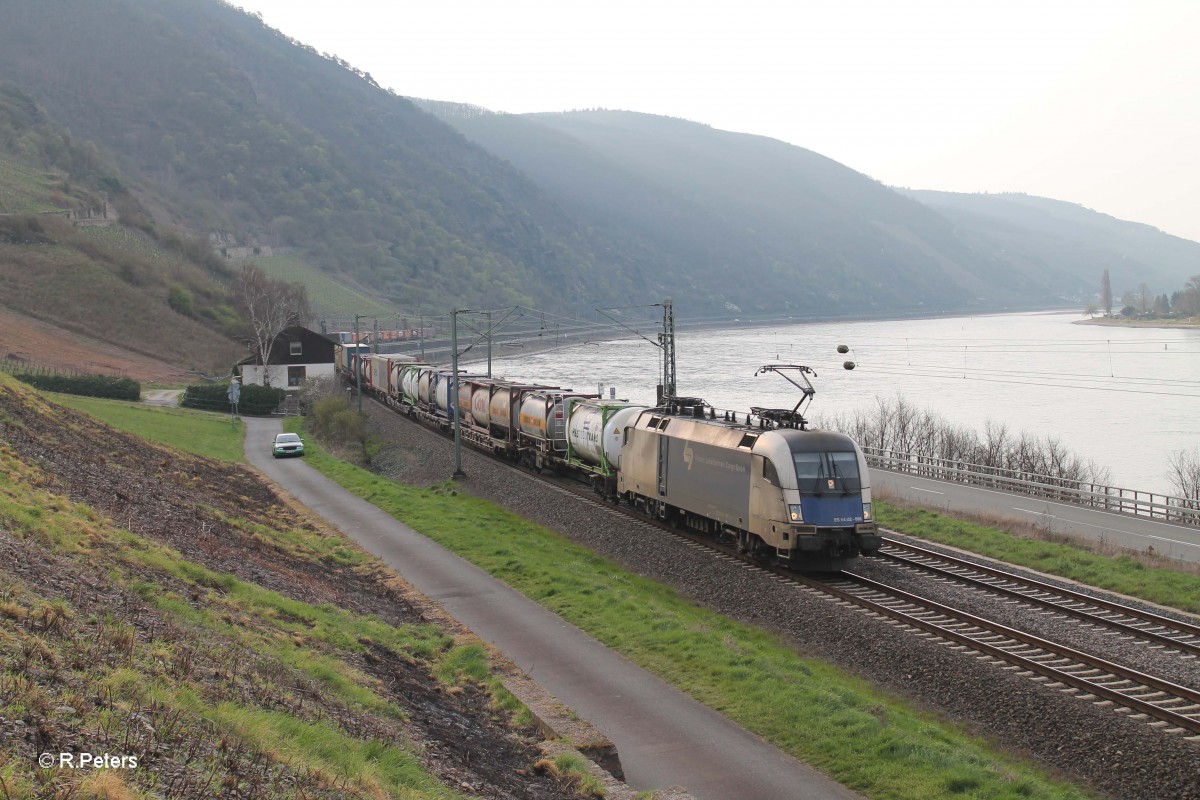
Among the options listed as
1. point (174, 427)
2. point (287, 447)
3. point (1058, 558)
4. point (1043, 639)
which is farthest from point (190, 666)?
point (174, 427)

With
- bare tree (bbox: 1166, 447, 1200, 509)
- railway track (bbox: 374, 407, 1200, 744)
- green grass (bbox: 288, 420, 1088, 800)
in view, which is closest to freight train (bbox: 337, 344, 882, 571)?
railway track (bbox: 374, 407, 1200, 744)

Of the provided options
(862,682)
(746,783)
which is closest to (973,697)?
(862,682)

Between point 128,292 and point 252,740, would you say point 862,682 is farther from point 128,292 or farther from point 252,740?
point 128,292

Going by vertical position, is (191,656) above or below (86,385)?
below

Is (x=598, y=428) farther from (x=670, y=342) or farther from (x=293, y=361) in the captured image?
(x=293, y=361)

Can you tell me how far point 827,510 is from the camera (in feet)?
83.6

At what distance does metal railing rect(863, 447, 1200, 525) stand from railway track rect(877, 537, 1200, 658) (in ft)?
41.6

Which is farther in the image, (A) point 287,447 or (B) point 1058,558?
(A) point 287,447

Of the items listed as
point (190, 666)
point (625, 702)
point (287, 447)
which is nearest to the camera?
point (190, 666)

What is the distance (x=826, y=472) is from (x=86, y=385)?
55.2 metres

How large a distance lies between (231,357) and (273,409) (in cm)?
3340

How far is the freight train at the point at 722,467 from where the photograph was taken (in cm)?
2555

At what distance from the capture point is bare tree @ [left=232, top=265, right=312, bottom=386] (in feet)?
292

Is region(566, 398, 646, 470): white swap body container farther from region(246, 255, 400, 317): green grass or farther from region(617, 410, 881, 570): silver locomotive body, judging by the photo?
region(246, 255, 400, 317): green grass
